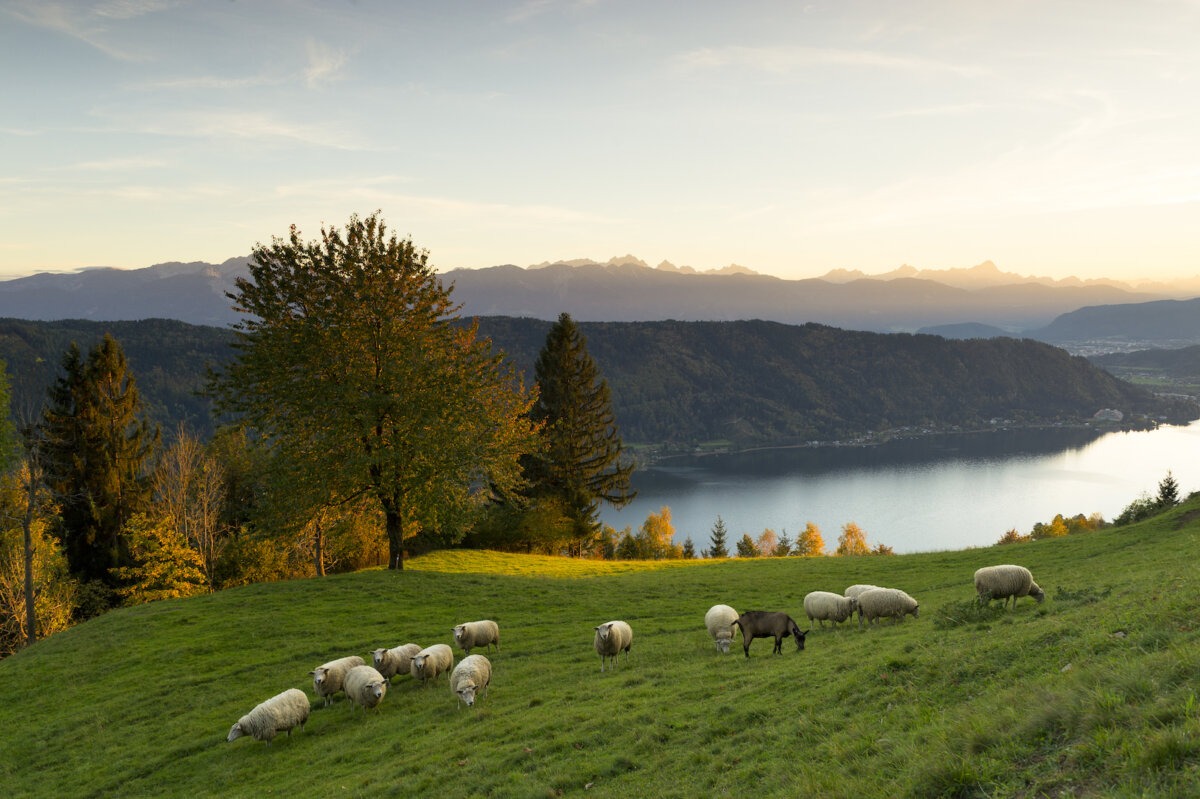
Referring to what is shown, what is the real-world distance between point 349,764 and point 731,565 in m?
29.7

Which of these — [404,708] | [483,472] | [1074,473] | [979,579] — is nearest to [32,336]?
[483,472]

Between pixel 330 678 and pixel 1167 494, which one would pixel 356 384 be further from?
pixel 1167 494

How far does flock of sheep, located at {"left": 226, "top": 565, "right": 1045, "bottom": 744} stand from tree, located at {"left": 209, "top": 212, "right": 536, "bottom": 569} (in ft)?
40.3

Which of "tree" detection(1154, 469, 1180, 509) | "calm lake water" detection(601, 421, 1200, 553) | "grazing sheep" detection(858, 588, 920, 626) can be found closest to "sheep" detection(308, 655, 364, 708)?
"grazing sheep" detection(858, 588, 920, 626)

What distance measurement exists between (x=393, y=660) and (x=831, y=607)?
1319 centimetres

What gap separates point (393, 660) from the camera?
17.2 m

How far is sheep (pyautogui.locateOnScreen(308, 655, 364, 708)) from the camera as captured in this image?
16031 mm

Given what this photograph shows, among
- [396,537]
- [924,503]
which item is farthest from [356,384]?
[924,503]

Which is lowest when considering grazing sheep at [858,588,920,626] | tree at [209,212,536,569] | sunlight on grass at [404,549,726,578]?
sunlight on grass at [404,549,726,578]

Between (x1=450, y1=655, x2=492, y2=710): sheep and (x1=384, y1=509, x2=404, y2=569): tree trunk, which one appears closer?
(x1=450, y1=655, x2=492, y2=710): sheep

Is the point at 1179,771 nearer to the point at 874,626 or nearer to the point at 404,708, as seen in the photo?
the point at 874,626

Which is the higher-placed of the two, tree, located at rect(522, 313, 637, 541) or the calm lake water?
tree, located at rect(522, 313, 637, 541)

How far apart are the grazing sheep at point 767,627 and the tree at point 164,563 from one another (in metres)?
36.4

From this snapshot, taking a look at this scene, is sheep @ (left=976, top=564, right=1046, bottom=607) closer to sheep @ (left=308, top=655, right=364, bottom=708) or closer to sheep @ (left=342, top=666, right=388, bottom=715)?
sheep @ (left=342, top=666, right=388, bottom=715)
